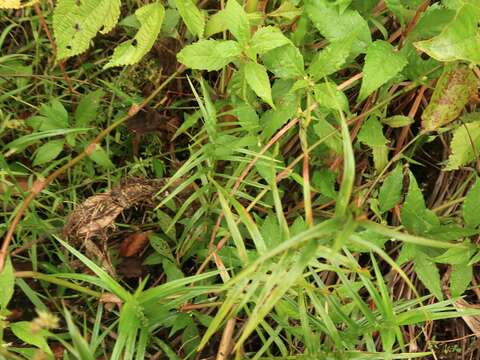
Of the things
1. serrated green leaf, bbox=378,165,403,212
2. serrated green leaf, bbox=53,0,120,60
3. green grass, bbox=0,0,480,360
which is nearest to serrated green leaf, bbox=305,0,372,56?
green grass, bbox=0,0,480,360

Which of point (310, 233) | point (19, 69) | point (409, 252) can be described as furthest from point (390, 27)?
point (19, 69)

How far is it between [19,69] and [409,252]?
47.7 inches

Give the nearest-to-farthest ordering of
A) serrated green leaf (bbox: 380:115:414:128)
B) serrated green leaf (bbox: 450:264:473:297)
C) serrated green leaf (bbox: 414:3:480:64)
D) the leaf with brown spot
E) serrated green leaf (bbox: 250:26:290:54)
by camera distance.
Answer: serrated green leaf (bbox: 414:3:480:64), serrated green leaf (bbox: 250:26:290:54), serrated green leaf (bbox: 450:264:473:297), serrated green leaf (bbox: 380:115:414:128), the leaf with brown spot

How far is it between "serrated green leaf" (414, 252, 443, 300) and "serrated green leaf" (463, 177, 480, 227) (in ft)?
0.40

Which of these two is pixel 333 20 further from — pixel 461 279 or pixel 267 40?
pixel 461 279

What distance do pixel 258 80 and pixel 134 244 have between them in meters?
0.61

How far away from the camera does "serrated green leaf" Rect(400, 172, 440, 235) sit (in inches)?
48.0

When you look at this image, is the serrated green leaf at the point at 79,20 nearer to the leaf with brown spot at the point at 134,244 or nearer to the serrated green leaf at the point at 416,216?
the leaf with brown spot at the point at 134,244

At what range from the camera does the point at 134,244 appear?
1510mm

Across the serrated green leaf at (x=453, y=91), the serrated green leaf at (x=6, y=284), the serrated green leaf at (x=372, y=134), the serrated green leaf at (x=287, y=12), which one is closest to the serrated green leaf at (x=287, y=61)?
the serrated green leaf at (x=287, y=12)

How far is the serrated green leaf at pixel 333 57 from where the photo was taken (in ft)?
3.77

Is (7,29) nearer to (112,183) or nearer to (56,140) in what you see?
(56,140)

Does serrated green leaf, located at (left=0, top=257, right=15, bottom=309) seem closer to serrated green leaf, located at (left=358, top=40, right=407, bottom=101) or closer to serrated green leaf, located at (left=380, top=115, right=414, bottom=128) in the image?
serrated green leaf, located at (left=358, top=40, right=407, bottom=101)

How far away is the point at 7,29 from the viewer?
165 cm
